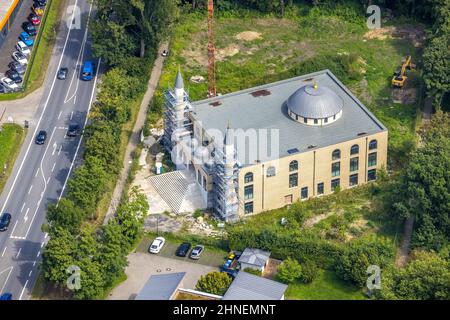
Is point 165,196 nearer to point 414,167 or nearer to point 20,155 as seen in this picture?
point 20,155

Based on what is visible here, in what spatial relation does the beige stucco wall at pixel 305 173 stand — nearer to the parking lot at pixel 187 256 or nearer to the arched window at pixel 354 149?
the arched window at pixel 354 149

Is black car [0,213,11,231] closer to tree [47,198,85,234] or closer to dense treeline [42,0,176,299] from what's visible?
dense treeline [42,0,176,299]

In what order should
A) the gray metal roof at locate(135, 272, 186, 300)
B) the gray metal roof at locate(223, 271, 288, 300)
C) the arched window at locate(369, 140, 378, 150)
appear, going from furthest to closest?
1. the arched window at locate(369, 140, 378, 150)
2. the gray metal roof at locate(135, 272, 186, 300)
3. the gray metal roof at locate(223, 271, 288, 300)

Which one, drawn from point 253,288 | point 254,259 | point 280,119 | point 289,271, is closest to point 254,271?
point 254,259

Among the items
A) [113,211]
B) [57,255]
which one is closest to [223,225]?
[113,211]

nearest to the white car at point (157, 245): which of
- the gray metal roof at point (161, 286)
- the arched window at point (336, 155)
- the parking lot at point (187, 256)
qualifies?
the parking lot at point (187, 256)

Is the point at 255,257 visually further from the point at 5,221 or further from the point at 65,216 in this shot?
the point at 5,221

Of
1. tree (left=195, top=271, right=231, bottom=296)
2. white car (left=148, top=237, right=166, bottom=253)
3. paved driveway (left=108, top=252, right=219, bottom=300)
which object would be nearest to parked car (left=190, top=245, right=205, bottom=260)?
paved driveway (left=108, top=252, right=219, bottom=300)

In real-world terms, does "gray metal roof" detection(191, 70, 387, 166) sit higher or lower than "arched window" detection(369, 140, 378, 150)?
higher

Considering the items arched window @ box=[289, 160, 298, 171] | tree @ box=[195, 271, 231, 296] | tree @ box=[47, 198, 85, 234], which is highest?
tree @ box=[47, 198, 85, 234]
